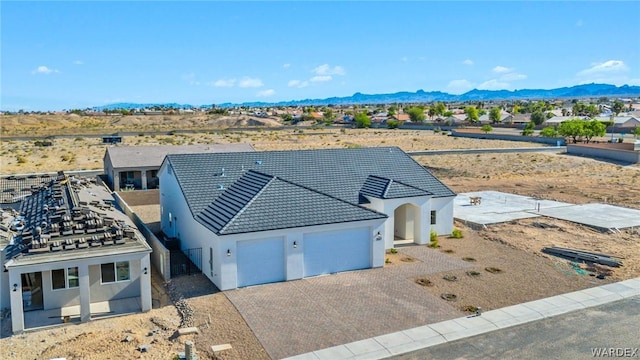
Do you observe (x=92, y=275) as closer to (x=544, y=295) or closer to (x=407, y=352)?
(x=407, y=352)

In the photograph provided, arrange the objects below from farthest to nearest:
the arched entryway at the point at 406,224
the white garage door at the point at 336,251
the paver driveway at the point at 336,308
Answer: the arched entryway at the point at 406,224
the white garage door at the point at 336,251
the paver driveway at the point at 336,308

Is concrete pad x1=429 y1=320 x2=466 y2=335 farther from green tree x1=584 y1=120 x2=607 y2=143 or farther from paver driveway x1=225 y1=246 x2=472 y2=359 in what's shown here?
green tree x1=584 y1=120 x2=607 y2=143

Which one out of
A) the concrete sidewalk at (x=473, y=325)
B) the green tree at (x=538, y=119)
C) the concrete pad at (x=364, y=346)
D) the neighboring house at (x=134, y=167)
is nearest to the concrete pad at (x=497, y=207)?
the concrete sidewalk at (x=473, y=325)

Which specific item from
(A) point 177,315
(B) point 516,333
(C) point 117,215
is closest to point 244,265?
(A) point 177,315

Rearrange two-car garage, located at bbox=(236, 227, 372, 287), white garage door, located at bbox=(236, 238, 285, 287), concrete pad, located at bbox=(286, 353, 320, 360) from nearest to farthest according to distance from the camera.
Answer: concrete pad, located at bbox=(286, 353, 320, 360) < white garage door, located at bbox=(236, 238, 285, 287) < two-car garage, located at bbox=(236, 227, 372, 287)

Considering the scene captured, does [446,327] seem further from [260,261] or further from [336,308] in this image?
[260,261]

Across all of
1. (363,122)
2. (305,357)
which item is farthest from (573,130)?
(305,357)

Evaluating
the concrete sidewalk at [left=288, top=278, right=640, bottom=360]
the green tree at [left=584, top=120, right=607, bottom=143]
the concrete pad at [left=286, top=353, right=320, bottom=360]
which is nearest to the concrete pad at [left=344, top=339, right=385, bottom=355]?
the concrete sidewalk at [left=288, top=278, right=640, bottom=360]

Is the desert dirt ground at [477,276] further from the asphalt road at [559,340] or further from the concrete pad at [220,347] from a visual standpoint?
the asphalt road at [559,340]
